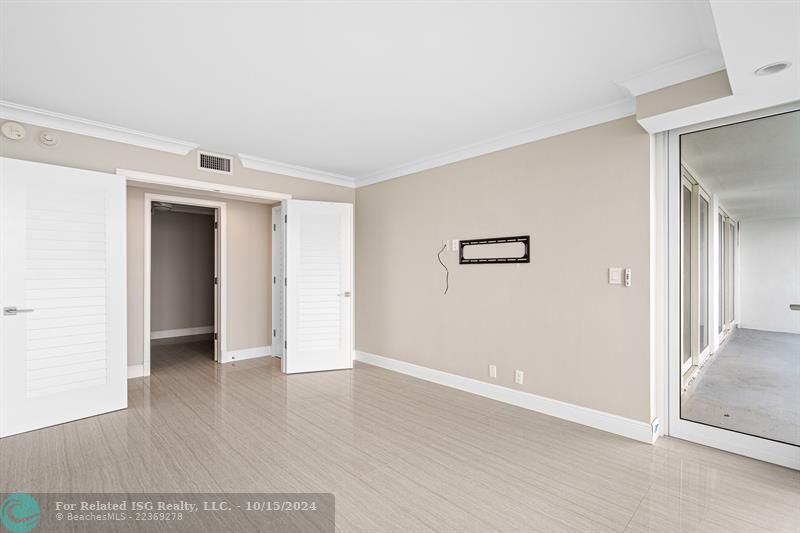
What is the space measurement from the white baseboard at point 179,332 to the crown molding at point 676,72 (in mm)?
7548

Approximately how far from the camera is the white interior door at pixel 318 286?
4895mm

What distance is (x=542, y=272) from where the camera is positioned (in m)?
3.58

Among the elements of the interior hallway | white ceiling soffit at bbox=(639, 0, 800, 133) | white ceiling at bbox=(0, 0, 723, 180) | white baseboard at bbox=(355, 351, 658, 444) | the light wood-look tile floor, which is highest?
white ceiling at bbox=(0, 0, 723, 180)

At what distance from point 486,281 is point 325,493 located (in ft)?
8.18

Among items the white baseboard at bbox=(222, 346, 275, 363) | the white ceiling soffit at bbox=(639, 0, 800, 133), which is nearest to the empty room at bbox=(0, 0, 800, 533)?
the white ceiling soffit at bbox=(639, 0, 800, 133)

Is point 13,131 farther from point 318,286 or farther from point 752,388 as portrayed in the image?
point 752,388

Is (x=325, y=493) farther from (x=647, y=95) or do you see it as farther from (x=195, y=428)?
(x=647, y=95)

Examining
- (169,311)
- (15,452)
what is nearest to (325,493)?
(15,452)

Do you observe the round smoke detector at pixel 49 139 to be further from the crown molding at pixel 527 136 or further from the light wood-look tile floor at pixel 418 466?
the crown molding at pixel 527 136

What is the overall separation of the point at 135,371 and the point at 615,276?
5.23 metres

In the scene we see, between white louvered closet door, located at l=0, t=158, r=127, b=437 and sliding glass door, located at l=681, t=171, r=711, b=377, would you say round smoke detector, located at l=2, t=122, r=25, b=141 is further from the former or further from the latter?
sliding glass door, located at l=681, t=171, r=711, b=377

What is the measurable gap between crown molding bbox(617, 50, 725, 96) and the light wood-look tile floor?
2.55 m

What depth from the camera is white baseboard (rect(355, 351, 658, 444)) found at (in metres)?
3.00

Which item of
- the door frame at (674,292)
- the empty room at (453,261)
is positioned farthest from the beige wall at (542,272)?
the door frame at (674,292)
